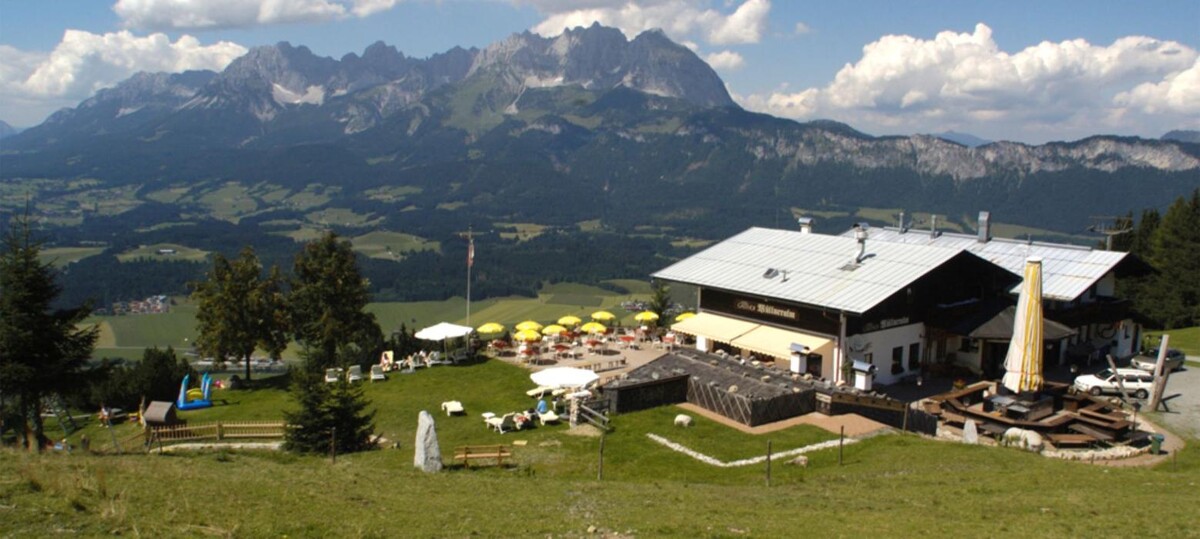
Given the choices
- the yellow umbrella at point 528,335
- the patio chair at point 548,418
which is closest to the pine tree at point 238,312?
the yellow umbrella at point 528,335

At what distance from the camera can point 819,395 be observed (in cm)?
2788

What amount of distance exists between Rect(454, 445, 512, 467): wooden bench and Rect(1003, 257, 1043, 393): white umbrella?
666 inches

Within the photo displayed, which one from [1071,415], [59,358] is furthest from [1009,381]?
[59,358]

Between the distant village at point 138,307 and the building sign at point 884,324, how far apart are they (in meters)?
139

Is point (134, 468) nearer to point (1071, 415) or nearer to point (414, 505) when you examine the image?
point (414, 505)

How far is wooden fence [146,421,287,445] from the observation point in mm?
26500

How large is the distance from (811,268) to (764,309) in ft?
9.84

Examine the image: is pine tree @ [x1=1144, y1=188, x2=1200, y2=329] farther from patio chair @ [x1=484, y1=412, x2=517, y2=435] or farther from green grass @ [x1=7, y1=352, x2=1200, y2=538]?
patio chair @ [x1=484, y1=412, x2=517, y2=435]

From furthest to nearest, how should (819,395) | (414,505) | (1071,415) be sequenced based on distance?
1. (819,395)
2. (1071,415)
3. (414,505)

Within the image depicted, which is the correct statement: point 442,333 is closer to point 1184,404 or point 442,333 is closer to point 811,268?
point 811,268

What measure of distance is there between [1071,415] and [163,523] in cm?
2618

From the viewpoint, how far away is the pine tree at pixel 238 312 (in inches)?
1586

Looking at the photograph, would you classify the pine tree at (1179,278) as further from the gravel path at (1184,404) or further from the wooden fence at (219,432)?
the wooden fence at (219,432)

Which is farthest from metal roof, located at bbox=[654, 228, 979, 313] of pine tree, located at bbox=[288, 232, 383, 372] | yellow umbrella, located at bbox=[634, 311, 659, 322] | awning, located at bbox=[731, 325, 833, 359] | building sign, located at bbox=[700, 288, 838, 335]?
pine tree, located at bbox=[288, 232, 383, 372]
